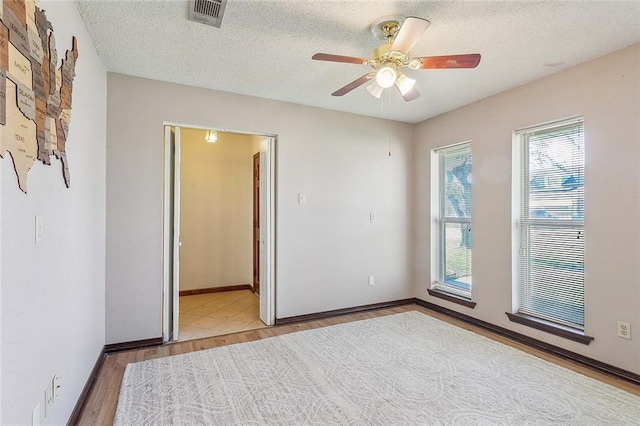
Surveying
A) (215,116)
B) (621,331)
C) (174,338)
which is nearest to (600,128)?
(621,331)

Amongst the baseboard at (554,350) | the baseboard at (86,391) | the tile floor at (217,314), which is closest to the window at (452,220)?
the baseboard at (554,350)

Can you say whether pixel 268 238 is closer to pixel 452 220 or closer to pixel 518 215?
pixel 452 220

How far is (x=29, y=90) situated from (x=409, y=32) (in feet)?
6.12

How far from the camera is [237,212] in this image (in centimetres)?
531

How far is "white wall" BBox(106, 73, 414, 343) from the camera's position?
295 cm

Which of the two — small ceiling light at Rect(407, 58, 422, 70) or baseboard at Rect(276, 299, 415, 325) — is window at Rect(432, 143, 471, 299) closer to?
baseboard at Rect(276, 299, 415, 325)

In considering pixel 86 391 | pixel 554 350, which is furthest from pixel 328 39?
pixel 554 350

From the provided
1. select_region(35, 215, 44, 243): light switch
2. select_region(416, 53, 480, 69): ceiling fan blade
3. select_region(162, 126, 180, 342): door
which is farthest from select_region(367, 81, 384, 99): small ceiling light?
select_region(35, 215, 44, 243): light switch

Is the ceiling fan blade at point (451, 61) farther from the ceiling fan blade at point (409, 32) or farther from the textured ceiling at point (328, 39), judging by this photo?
the textured ceiling at point (328, 39)

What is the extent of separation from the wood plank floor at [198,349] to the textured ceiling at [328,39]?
2.54m

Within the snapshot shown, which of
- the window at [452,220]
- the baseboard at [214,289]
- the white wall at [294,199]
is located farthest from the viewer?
the baseboard at [214,289]

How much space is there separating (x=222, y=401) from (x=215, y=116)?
8.58ft

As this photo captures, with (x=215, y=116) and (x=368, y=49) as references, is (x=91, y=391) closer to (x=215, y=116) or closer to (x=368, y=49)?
(x=215, y=116)

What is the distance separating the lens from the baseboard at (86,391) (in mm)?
1901
